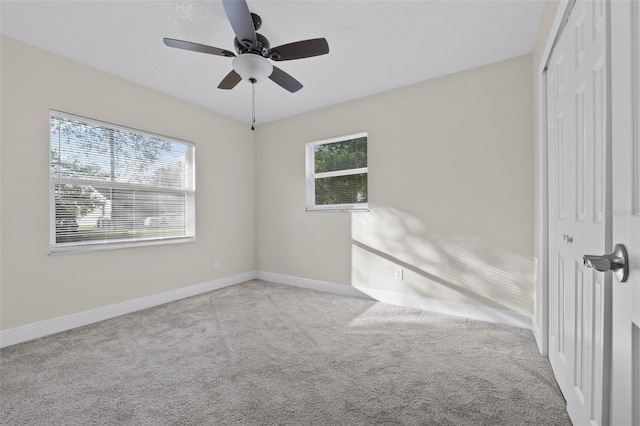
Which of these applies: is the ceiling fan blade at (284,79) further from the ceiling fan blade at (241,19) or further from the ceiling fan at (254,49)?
the ceiling fan blade at (241,19)

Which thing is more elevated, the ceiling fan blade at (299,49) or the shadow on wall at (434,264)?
the ceiling fan blade at (299,49)

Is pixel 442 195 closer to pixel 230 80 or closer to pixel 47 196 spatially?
pixel 230 80

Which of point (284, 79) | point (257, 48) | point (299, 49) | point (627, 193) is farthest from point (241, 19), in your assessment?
point (627, 193)

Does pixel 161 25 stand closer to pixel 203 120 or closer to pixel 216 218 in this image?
pixel 203 120

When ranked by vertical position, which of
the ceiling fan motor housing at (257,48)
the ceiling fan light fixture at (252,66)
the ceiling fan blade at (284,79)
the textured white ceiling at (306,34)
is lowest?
the ceiling fan light fixture at (252,66)

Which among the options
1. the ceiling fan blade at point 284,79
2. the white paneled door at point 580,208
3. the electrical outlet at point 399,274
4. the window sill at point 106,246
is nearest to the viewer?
the white paneled door at point 580,208

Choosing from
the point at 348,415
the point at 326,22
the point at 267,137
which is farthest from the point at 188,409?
the point at 267,137

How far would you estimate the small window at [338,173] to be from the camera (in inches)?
151

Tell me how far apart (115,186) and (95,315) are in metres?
1.34

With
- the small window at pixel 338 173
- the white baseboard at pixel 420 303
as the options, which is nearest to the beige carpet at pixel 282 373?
the white baseboard at pixel 420 303

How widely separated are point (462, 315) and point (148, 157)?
3.92 m

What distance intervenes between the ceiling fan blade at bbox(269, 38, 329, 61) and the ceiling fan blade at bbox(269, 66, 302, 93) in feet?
0.78

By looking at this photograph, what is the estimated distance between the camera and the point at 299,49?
6.97 feet

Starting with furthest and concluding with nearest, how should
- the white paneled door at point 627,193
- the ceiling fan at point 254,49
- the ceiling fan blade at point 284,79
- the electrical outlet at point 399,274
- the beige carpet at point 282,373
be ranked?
the electrical outlet at point 399,274, the ceiling fan blade at point 284,79, the ceiling fan at point 254,49, the beige carpet at point 282,373, the white paneled door at point 627,193
